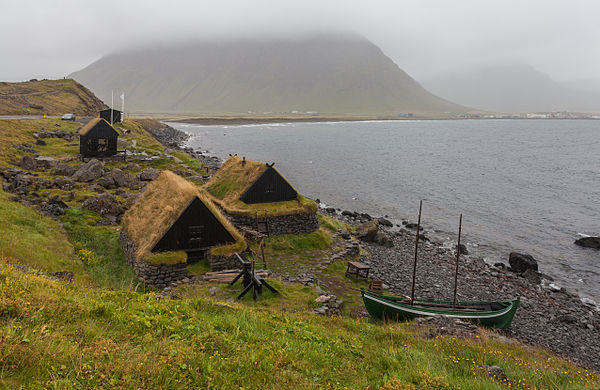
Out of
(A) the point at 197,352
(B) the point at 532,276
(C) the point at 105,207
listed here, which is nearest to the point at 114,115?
(C) the point at 105,207

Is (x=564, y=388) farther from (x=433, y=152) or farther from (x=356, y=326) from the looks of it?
(x=433, y=152)

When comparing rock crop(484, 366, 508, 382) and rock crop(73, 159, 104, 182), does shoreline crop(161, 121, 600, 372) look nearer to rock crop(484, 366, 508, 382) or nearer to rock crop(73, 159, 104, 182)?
rock crop(484, 366, 508, 382)

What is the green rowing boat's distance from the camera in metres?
21.1

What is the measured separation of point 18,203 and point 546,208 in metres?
70.0

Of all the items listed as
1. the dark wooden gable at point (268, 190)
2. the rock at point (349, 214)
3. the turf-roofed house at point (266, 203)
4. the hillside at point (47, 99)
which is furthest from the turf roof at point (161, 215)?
the hillside at point (47, 99)

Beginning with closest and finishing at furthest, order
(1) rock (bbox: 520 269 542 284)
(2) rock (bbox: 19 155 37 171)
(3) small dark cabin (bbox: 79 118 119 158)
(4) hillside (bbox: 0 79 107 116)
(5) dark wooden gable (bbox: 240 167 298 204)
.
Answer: (5) dark wooden gable (bbox: 240 167 298 204), (1) rock (bbox: 520 269 542 284), (2) rock (bbox: 19 155 37 171), (3) small dark cabin (bbox: 79 118 119 158), (4) hillside (bbox: 0 79 107 116)

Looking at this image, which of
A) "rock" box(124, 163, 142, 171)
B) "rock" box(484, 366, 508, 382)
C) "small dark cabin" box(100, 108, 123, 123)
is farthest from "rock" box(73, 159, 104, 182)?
"rock" box(484, 366, 508, 382)

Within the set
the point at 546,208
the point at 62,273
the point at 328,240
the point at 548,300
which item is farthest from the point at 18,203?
the point at 546,208

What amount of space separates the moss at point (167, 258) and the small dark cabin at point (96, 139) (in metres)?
39.3

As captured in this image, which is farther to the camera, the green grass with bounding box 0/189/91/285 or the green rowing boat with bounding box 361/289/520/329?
the green rowing boat with bounding box 361/289/520/329

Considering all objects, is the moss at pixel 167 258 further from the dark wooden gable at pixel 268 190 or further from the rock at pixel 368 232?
the rock at pixel 368 232

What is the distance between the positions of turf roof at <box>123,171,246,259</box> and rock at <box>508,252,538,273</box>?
29038mm

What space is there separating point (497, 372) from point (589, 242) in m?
41.8

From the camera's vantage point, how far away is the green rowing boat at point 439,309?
69.3 ft
